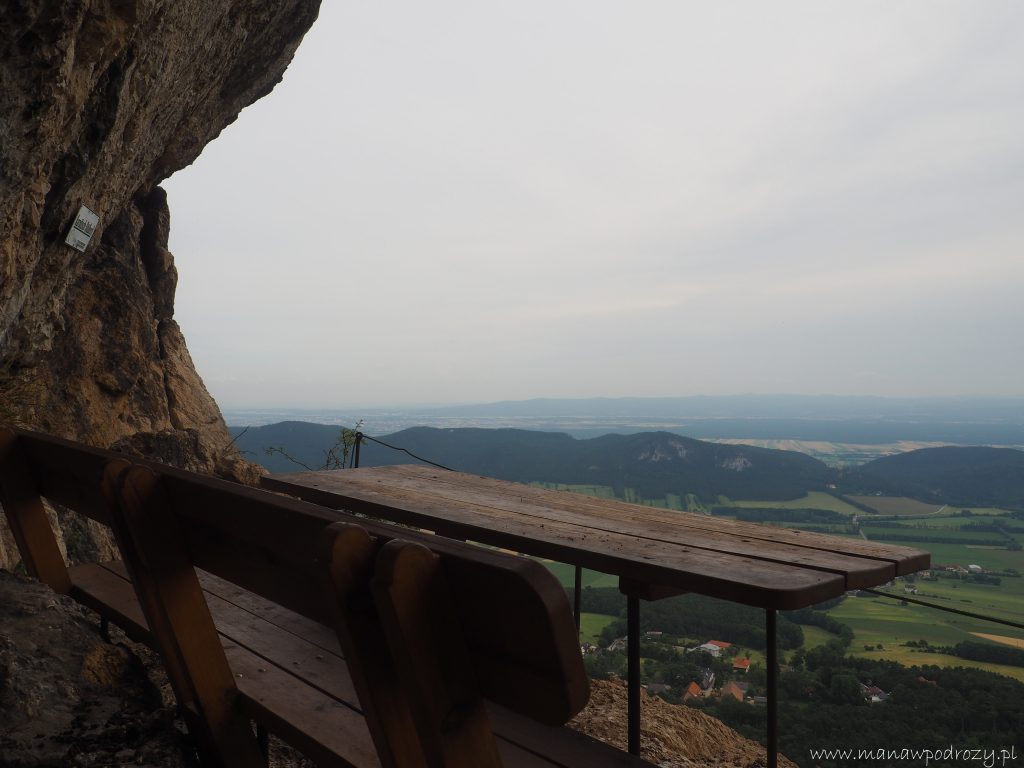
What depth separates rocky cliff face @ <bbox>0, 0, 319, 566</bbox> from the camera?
9.61ft

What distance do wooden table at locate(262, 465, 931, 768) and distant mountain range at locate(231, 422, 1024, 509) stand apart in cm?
1434

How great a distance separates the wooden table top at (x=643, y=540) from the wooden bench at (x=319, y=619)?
51cm

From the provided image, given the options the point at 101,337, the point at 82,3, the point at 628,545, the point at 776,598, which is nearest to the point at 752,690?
the point at 628,545

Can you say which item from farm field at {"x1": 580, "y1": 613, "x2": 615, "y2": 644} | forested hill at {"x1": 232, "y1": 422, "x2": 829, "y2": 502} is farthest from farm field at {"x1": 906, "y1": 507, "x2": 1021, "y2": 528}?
farm field at {"x1": 580, "y1": 613, "x2": 615, "y2": 644}

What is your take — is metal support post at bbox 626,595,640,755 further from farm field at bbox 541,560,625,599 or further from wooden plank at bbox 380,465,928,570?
wooden plank at bbox 380,465,928,570

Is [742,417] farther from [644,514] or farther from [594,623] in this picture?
[644,514]

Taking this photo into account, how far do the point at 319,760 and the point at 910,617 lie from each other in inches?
570

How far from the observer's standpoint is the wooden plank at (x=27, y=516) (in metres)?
2.59

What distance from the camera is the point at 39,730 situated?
178 cm

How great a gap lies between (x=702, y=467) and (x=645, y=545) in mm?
22500

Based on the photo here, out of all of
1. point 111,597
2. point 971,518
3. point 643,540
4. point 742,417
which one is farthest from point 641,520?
point 742,417

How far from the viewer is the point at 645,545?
2195 millimetres

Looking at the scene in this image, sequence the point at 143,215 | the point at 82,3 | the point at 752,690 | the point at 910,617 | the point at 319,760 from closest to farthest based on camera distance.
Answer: the point at 319,760 → the point at 82,3 → the point at 752,690 → the point at 143,215 → the point at 910,617

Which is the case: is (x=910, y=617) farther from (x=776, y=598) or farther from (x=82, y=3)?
(x=82, y=3)
